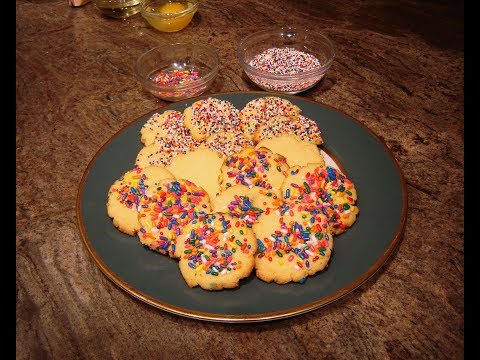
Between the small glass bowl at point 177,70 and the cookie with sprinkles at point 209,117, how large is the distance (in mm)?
229

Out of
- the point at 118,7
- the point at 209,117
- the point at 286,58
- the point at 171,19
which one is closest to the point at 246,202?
the point at 209,117

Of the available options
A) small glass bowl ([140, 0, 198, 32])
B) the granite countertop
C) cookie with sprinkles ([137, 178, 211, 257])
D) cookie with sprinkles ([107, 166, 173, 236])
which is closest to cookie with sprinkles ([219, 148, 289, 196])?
A: cookie with sprinkles ([137, 178, 211, 257])

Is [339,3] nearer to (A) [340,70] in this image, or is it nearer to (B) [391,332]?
(A) [340,70]

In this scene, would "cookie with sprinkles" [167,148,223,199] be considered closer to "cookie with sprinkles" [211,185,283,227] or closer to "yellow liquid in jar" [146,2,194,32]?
"cookie with sprinkles" [211,185,283,227]

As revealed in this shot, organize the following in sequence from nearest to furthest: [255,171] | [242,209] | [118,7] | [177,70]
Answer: [242,209] → [255,171] → [177,70] → [118,7]

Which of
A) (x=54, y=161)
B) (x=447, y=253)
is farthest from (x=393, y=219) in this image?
(x=54, y=161)

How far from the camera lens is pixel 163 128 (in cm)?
185

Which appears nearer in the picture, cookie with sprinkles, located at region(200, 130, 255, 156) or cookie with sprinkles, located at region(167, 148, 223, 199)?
cookie with sprinkles, located at region(167, 148, 223, 199)

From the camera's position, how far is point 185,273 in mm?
1328

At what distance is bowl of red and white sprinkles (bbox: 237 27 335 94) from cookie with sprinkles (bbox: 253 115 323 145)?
32cm

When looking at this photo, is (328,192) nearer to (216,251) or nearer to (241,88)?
(216,251)

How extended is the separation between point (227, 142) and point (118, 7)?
175cm

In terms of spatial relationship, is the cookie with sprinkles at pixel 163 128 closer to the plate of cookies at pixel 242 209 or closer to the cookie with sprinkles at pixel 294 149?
the plate of cookies at pixel 242 209

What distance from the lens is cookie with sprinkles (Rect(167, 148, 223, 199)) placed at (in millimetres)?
1633
